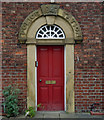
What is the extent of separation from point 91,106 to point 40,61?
2.38 m

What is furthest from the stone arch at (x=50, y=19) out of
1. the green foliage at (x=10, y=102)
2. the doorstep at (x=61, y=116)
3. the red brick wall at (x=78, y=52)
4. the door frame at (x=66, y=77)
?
the doorstep at (x=61, y=116)

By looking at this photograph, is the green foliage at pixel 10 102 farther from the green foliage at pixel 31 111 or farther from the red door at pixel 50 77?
the red door at pixel 50 77

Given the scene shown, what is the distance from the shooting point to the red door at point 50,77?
16.3 feet

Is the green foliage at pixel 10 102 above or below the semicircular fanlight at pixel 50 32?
below

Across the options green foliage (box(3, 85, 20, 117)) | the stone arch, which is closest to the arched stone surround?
the stone arch

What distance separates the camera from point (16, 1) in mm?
4738

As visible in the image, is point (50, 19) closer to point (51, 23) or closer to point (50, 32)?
point (51, 23)

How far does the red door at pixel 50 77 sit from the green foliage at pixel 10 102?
2.97 feet

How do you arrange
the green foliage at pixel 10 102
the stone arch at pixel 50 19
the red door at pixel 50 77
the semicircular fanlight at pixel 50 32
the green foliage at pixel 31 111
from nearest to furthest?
1. the green foliage at pixel 10 102
2. the green foliage at pixel 31 111
3. the stone arch at pixel 50 19
4. the semicircular fanlight at pixel 50 32
5. the red door at pixel 50 77

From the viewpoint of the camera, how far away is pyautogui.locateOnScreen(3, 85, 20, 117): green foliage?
435cm

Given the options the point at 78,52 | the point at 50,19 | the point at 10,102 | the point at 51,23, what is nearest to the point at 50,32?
the point at 51,23

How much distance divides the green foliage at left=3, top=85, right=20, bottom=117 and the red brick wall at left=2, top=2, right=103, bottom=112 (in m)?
0.27

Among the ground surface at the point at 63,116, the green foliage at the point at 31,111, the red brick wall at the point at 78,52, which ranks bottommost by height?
the ground surface at the point at 63,116

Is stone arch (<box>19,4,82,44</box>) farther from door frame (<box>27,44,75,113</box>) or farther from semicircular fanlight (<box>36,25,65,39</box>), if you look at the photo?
door frame (<box>27,44,75,113</box>)
